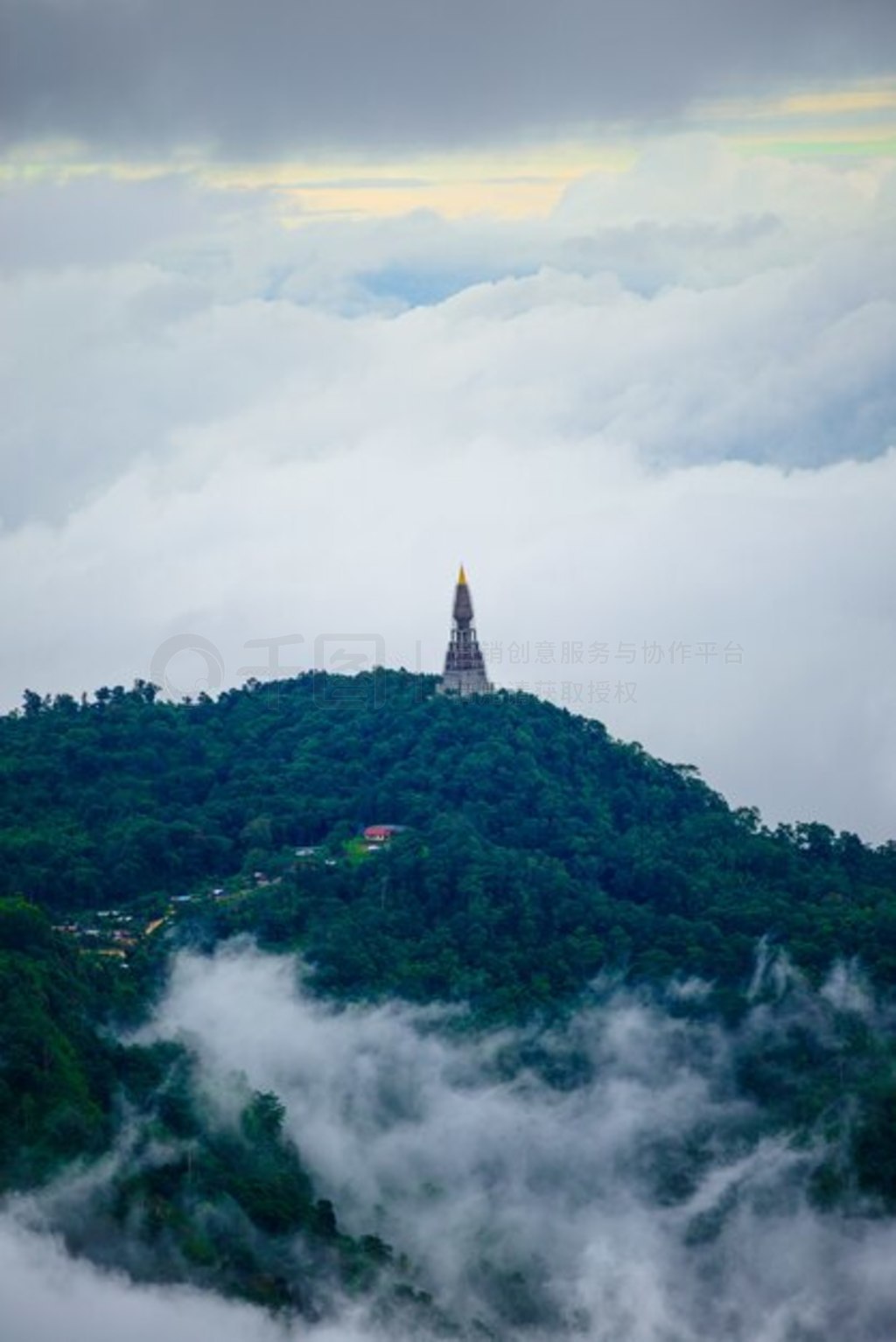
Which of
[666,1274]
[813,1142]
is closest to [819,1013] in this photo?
[813,1142]

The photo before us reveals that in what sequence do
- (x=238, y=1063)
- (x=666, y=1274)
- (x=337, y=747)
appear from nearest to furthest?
1. (x=666, y=1274)
2. (x=238, y=1063)
3. (x=337, y=747)

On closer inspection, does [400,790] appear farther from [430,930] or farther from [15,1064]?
[15,1064]

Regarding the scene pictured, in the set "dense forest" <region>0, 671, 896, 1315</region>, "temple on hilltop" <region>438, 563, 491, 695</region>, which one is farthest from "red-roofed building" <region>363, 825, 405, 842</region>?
"temple on hilltop" <region>438, 563, 491, 695</region>

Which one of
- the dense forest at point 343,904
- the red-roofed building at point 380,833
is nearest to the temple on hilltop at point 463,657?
the dense forest at point 343,904

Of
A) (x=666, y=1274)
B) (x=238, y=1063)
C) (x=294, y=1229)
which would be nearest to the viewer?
(x=294, y=1229)

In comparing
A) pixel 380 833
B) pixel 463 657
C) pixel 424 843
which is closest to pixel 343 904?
pixel 424 843

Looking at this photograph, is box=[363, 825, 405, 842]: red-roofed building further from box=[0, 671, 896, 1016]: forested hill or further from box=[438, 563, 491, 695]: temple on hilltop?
box=[438, 563, 491, 695]: temple on hilltop

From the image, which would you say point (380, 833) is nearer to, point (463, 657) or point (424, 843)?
point (424, 843)

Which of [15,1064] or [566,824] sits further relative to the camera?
[566,824]
